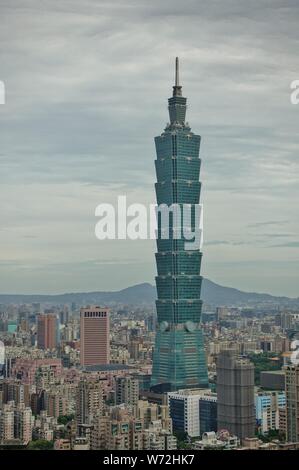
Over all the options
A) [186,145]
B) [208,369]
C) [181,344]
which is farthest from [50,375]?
[186,145]

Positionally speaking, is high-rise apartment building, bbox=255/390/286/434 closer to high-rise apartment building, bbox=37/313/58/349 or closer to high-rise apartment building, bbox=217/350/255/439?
high-rise apartment building, bbox=217/350/255/439

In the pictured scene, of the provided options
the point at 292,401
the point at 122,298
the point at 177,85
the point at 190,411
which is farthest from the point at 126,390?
the point at 177,85

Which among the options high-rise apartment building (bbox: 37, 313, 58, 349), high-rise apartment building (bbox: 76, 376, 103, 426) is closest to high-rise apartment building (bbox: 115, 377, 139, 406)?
high-rise apartment building (bbox: 76, 376, 103, 426)

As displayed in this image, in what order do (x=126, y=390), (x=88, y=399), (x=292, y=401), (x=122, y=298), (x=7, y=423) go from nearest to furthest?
1. (x=7, y=423)
2. (x=292, y=401)
3. (x=122, y=298)
4. (x=88, y=399)
5. (x=126, y=390)

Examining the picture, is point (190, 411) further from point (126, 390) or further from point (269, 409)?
point (269, 409)

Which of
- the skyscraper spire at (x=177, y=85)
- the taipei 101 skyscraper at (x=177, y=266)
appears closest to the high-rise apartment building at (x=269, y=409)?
the skyscraper spire at (x=177, y=85)

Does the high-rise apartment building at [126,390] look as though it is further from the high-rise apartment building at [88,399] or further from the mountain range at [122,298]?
the mountain range at [122,298]
